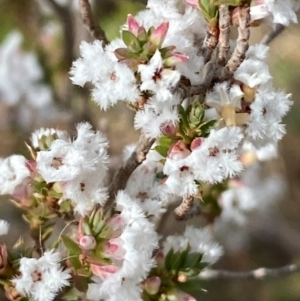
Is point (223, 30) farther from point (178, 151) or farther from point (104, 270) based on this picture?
point (104, 270)

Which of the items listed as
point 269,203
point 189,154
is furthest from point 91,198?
point 269,203

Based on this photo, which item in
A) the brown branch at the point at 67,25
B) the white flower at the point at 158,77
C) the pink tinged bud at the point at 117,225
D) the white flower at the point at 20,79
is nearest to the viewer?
the white flower at the point at 158,77

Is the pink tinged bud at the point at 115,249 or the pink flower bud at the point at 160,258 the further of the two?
the pink flower bud at the point at 160,258

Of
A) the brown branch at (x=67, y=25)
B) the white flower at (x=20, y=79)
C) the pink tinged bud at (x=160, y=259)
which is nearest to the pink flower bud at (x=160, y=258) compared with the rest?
the pink tinged bud at (x=160, y=259)

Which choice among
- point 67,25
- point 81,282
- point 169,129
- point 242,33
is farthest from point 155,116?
point 67,25

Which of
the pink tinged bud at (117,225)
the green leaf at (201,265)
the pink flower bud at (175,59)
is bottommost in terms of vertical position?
the green leaf at (201,265)

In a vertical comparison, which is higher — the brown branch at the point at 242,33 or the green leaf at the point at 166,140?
the brown branch at the point at 242,33

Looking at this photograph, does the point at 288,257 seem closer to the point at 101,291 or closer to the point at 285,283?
the point at 285,283

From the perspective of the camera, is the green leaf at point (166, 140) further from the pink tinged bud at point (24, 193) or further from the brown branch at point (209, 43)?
the pink tinged bud at point (24, 193)
